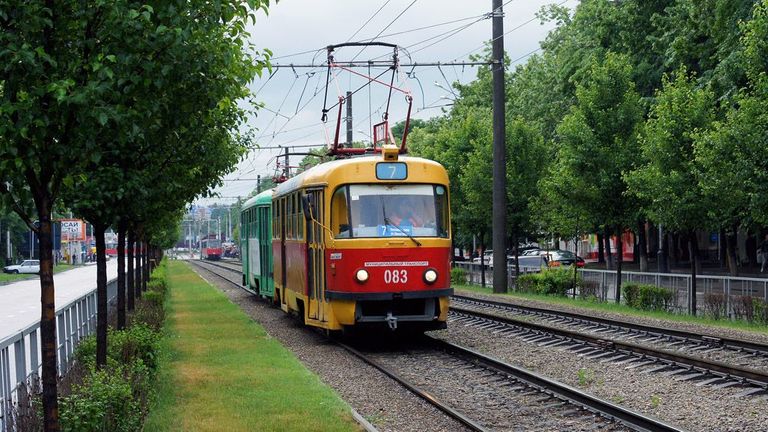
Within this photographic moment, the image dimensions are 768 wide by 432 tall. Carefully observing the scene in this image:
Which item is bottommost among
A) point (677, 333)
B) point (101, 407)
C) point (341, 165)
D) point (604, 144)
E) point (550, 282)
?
point (677, 333)

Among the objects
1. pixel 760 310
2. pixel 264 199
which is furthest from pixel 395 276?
pixel 264 199

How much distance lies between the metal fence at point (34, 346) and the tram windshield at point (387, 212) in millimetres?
4704

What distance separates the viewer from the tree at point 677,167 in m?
25.9

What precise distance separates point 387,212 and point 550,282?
57.9 feet

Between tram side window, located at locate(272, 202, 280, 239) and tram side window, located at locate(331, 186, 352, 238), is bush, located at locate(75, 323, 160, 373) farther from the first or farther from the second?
tram side window, located at locate(272, 202, 280, 239)

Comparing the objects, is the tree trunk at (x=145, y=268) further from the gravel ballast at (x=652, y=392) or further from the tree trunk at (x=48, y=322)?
the tree trunk at (x=48, y=322)

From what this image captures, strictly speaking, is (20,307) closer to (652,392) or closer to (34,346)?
(34,346)

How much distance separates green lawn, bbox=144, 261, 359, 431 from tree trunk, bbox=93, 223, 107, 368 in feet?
2.80

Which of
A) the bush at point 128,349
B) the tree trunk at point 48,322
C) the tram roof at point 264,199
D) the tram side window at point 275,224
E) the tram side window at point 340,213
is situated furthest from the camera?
the tram roof at point 264,199

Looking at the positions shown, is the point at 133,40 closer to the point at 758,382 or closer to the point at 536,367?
the point at 758,382

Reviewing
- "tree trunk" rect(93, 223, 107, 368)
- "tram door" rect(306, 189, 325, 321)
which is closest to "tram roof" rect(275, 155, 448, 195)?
"tram door" rect(306, 189, 325, 321)

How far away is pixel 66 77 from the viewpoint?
308 inches

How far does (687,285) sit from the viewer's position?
87.0ft

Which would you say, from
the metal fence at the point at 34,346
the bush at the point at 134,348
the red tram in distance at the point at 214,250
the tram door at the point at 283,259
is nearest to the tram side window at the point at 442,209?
the tram door at the point at 283,259
